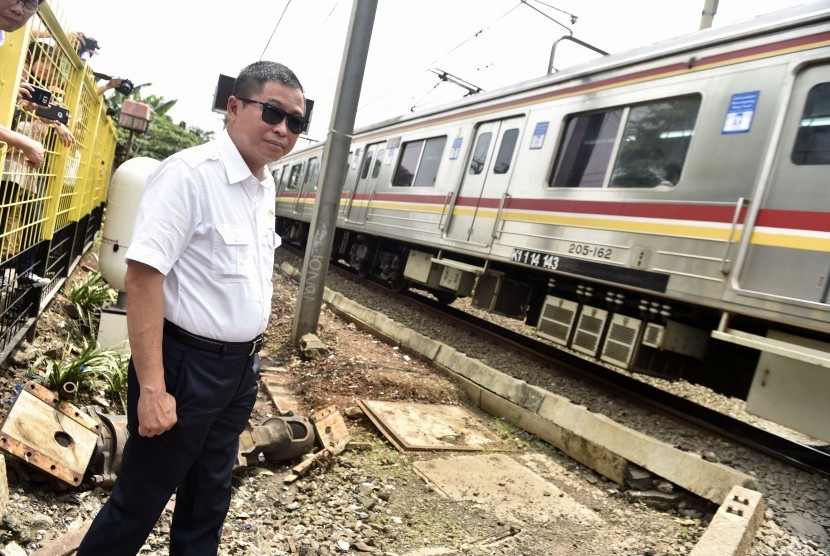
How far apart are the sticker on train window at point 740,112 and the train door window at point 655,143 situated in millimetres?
362

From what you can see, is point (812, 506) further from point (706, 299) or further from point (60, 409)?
point (60, 409)

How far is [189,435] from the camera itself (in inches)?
78.5

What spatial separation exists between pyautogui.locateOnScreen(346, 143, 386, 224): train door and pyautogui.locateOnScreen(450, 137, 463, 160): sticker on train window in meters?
2.99

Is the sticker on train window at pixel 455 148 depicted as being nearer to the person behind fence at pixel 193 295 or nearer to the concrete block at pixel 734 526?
the concrete block at pixel 734 526

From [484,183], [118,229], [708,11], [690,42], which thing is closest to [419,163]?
[484,183]

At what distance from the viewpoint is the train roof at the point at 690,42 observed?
4684 mm

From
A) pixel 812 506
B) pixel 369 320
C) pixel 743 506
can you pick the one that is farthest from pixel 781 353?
pixel 369 320

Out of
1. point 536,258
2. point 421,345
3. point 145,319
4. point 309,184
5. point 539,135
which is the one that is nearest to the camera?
point 145,319

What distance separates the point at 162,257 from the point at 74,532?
1.54 m

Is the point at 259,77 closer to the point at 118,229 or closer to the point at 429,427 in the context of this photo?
the point at 429,427

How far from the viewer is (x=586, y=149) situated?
6621 mm

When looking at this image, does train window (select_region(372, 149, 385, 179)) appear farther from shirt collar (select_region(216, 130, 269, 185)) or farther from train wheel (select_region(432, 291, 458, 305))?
shirt collar (select_region(216, 130, 269, 185))

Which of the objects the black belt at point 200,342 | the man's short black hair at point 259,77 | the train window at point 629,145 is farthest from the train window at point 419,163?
the black belt at point 200,342

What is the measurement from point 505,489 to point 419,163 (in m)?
7.30
